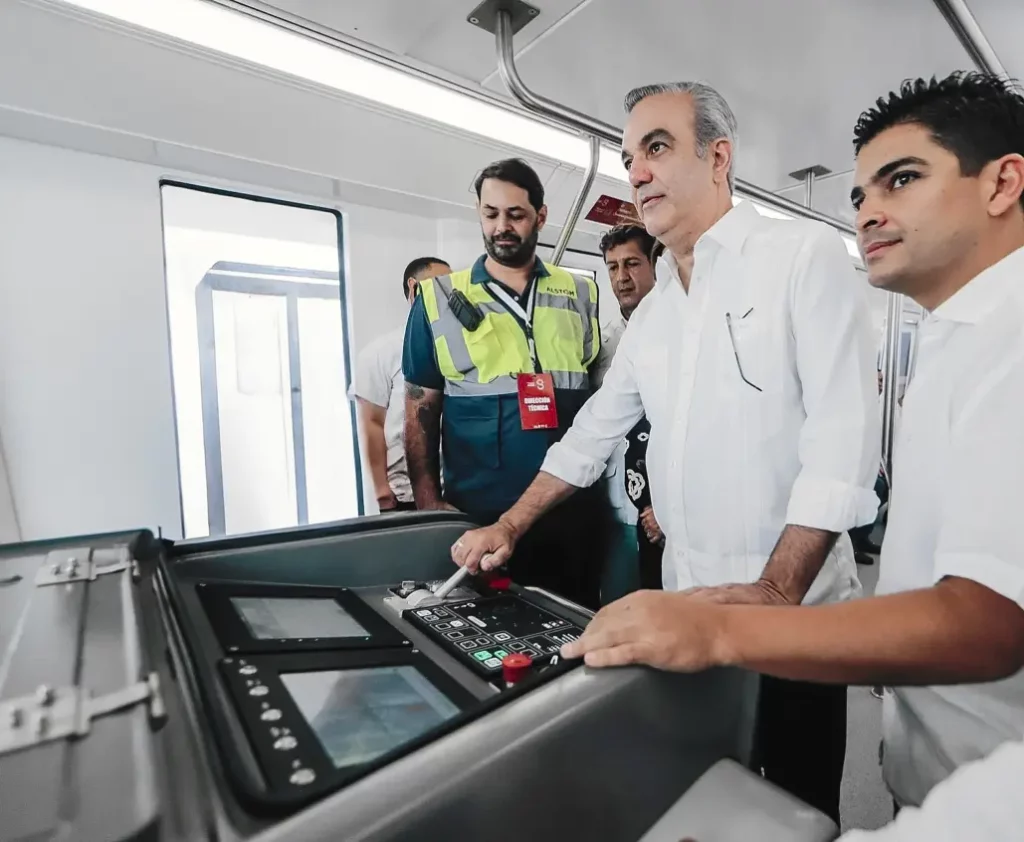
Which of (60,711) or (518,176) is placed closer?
(60,711)

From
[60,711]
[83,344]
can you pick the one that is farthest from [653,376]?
[83,344]

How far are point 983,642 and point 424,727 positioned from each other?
61 centimetres

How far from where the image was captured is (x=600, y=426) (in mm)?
1590

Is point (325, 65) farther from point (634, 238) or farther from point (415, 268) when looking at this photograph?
point (415, 268)

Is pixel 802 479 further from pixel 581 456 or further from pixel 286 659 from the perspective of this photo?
pixel 286 659

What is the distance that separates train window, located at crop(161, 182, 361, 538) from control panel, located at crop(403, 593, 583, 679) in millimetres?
2318

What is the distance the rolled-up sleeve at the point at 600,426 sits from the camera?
60.1 inches

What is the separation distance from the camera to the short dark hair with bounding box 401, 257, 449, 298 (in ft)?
11.1

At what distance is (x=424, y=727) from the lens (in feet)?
2.19

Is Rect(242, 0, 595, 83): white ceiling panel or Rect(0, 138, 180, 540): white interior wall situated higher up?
Rect(242, 0, 595, 83): white ceiling panel

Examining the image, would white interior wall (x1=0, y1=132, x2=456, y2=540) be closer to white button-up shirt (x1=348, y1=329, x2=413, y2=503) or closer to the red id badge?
white button-up shirt (x1=348, y1=329, x2=413, y2=503)

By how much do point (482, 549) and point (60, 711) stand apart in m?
0.73

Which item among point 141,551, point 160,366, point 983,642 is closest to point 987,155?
point 983,642

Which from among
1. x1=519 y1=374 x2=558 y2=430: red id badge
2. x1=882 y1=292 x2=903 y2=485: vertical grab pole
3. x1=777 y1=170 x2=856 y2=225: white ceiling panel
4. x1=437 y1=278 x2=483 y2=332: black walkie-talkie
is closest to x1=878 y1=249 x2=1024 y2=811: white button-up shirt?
x1=519 y1=374 x2=558 y2=430: red id badge
